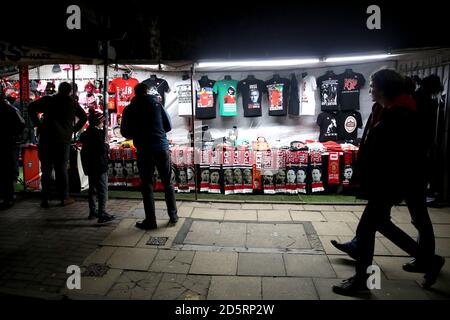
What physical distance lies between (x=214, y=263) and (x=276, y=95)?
4999 millimetres

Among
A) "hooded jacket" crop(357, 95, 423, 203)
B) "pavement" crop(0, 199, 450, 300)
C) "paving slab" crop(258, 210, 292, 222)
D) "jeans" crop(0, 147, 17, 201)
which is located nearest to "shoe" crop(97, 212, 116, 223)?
"pavement" crop(0, 199, 450, 300)

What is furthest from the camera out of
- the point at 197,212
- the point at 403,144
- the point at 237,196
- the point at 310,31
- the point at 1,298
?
the point at 310,31

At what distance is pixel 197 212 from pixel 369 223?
378 centimetres

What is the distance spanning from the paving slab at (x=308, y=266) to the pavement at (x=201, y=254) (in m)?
0.01

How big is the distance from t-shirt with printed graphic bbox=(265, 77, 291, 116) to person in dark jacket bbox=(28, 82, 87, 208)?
4526 millimetres

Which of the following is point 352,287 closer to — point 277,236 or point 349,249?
point 349,249

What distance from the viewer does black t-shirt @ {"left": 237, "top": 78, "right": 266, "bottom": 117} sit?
8.26m

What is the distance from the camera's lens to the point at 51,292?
12.3 ft

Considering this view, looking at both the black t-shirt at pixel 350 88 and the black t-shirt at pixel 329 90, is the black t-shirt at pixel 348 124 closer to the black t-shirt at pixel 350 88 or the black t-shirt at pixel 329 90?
the black t-shirt at pixel 350 88

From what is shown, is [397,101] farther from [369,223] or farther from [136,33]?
[136,33]

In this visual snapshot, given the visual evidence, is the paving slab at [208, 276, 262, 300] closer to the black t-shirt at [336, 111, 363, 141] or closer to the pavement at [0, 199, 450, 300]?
the pavement at [0, 199, 450, 300]

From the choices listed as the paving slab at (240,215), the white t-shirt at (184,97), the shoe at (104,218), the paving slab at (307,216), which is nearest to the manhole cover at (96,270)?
the shoe at (104,218)

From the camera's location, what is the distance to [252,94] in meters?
8.27
